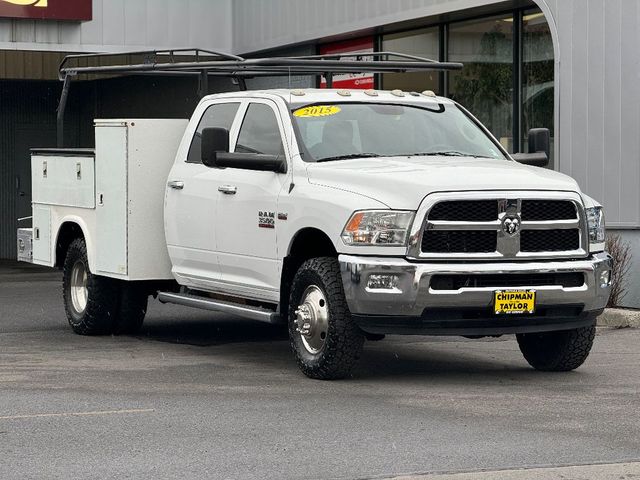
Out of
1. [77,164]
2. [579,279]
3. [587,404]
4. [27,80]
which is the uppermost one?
[27,80]

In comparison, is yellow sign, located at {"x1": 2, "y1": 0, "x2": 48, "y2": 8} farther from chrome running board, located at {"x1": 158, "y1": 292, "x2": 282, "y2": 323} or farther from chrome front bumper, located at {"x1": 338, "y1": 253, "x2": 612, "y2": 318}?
chrome front bumper, located at {"x1": 338, "y1": 253, "x2": 612, "y2": 318}

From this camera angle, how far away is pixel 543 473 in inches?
279

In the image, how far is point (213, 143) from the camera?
1117 centimetres

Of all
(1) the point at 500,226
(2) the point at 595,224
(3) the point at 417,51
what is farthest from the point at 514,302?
(3) the point at 417,51

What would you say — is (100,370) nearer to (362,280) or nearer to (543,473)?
(362,280)

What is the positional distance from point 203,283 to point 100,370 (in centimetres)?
142

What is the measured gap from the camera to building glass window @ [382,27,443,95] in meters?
19.9

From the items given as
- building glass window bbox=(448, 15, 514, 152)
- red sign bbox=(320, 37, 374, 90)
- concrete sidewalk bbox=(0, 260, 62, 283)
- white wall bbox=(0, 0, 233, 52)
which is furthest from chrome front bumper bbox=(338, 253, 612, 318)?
white wall bbox=(0, 0, 233, 52)

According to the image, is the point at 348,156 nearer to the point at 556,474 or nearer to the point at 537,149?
the point at 537,149

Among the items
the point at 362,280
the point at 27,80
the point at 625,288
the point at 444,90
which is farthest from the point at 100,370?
the point at 27,80

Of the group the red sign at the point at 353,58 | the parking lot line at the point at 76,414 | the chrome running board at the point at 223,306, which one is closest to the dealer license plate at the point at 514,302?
the chrome running board at the point at 223,306

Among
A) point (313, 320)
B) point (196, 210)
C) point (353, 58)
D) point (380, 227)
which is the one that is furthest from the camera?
point (353, 58)

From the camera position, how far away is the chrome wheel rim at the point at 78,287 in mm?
13594

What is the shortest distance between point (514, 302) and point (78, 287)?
5.20 m
